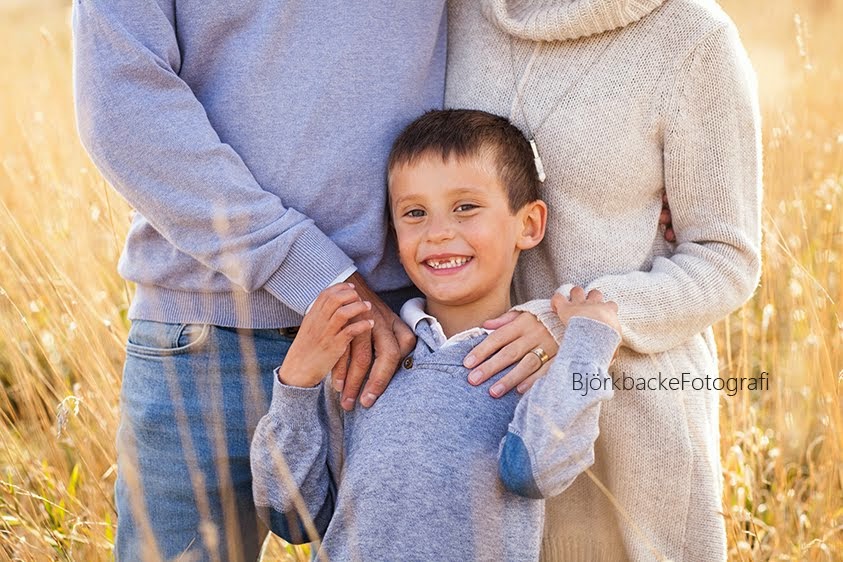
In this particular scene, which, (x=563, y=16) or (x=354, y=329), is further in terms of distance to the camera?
(x=563, y=16)

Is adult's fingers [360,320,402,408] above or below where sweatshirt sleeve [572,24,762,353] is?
below

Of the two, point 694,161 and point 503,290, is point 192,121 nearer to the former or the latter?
point 503,290

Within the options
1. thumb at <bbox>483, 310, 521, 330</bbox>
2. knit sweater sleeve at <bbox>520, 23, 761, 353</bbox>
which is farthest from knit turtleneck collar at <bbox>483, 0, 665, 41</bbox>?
thumb at <bbox>483, 310, 521, 330</bbox>

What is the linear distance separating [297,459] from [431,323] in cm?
43

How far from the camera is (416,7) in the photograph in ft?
7.48

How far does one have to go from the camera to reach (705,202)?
2.14 meters

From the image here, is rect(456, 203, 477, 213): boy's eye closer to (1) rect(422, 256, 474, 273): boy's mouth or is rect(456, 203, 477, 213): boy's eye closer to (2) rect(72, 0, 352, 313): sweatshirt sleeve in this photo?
(1) rect(422, 256, 474, 273): boy's mouth

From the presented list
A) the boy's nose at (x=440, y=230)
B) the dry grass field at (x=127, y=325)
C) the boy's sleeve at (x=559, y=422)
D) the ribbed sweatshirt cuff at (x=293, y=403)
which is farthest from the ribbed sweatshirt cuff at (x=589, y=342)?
the dry grass field at (x=127, y=325)

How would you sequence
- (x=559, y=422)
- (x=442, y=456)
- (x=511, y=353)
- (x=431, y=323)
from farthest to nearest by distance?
1. (x=431, y=323)
2. (x=511, y=353)
3. (x=442, y=456)
4. (x=559, y=422)

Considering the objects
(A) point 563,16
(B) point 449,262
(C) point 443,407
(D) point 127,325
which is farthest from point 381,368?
(D) point 127,325

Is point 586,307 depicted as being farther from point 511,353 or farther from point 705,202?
point 705,202

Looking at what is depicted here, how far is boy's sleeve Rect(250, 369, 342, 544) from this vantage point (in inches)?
80.6

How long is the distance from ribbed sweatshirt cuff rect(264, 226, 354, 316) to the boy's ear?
17.3 inches

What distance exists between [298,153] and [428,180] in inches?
12.2
